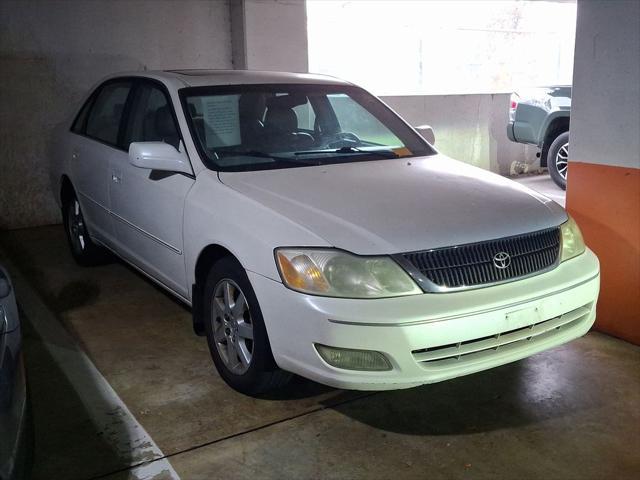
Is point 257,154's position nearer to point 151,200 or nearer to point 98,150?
point 151,200

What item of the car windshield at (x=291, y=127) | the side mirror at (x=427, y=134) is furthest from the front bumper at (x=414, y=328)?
the side mirror at (x=427, y=134)

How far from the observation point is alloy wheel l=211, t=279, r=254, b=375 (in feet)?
10.6

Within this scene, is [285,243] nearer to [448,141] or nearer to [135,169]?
[135,169]

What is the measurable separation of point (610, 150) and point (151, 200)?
2.70 meters

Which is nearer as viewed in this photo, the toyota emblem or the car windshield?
the toyota emblem

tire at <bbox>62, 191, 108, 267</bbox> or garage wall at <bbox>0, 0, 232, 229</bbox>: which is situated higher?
garage wall at <bbox>0, 0, 232, 229</bbox>

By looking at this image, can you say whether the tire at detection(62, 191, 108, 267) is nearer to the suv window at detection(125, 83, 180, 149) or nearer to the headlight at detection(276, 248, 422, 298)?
the suv window at detection(125, 83, 180, 149)

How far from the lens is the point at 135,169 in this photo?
4199 mm

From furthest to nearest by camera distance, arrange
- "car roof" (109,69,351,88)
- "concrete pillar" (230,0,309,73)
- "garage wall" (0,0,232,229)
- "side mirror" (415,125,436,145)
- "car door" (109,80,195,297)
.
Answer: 1. "concrete pillar" (230,0,309,73)
2. "garage wall" (0,0,232,229)
3. "side mirror" (415,125,436,145)
4. "car roof" (109,69,351,88)
5. "car door" (109,80,195,297)

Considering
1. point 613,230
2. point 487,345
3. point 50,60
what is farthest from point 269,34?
point 487,345

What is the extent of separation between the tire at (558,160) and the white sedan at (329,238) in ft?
15.9

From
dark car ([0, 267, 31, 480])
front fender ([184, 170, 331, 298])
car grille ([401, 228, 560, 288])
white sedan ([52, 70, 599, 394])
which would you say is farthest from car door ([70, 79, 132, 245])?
car grille ([401, 228, 560, 288])

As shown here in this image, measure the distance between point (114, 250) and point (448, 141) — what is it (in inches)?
245

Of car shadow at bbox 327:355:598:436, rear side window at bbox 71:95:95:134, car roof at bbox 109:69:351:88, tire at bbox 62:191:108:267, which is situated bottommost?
car shadow at bbox 327:355:598:436
